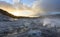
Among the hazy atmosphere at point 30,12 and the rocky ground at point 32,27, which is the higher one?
the hazy atmosphere at point 30,12

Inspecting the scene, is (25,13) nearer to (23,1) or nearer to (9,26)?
(23,1)

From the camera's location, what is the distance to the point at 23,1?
1.45 meters

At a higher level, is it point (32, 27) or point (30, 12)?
point (30, 12)

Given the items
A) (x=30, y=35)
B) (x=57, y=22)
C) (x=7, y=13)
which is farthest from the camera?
(x=7, y=13)

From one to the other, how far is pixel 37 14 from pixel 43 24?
0.58 feet

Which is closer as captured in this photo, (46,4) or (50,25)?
(50,25)

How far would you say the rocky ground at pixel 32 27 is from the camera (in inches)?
44.2

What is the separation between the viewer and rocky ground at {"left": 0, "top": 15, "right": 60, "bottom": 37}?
3.68ft

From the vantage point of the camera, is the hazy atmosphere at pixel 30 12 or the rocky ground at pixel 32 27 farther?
the hazy atmosphere at pixel 30 12

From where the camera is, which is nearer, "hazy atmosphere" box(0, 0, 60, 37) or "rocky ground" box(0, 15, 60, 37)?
"rocky ground" box(0, 15, 60, 37)

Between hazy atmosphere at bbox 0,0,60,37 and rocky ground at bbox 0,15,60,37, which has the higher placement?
hazy atmosphere at bbox 0,0,60,37

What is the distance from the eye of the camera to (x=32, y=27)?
1250 millimetres

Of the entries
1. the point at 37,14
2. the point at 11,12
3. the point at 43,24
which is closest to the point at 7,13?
the point at 11,12

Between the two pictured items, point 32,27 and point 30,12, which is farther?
point 30,12
